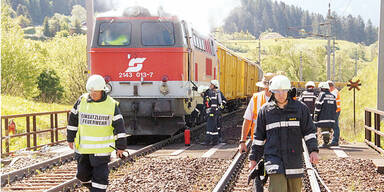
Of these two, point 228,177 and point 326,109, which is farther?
point 326,109

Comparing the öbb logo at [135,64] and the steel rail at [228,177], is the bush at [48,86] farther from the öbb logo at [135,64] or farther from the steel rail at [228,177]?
the steel rail at [228,177]

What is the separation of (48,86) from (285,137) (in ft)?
153

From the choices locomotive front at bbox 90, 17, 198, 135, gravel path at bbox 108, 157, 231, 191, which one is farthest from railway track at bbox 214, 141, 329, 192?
locomotive front at bbox 90, 17, 198, 135

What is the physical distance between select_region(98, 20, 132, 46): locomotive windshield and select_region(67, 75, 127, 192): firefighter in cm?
682

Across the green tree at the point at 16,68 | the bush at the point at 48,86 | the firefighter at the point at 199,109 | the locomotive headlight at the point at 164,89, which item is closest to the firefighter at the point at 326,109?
the firefighter at the point at 199,109

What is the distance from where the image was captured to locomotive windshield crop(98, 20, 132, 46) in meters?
12.4

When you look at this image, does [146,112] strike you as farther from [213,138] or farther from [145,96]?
[213,138]

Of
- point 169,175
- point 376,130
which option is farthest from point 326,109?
point 169,175

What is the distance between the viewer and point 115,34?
12.5m

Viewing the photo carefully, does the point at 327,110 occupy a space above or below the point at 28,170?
above

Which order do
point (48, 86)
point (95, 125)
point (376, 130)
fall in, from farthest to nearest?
point (48, 86)
point (376, 130)
point (95, 125)

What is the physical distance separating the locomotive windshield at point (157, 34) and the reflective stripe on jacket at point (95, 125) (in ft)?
22.1

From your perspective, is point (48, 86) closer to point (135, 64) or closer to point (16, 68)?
point (16, 68)

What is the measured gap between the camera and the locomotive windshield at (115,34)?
490 inches
